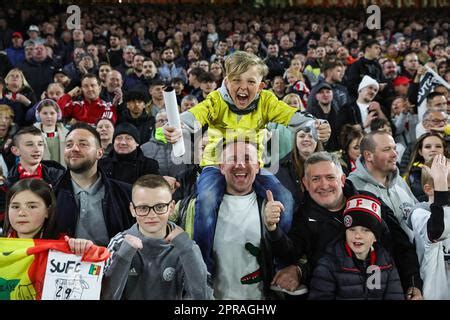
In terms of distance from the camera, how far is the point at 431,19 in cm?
1242

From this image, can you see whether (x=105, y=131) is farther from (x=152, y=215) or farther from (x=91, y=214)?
(x=152, y=215)

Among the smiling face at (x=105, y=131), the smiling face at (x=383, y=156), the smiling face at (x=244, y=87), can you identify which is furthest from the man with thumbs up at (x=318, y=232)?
the smiling face at (x=105, y=131)

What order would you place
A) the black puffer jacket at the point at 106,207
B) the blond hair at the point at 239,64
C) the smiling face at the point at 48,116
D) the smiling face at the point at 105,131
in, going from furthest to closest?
1. the smiling face at the point at 48,116
2. the smiling face at the point at 105,131
3. the blond hair at the point at 239,64
4. the black puffer jacket at the point at 106,207

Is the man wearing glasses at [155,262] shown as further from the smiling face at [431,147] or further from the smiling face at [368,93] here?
the smiling face at [368,93]

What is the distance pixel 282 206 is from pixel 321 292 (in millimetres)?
489

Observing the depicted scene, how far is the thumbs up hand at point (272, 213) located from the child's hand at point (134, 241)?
68 centimetres

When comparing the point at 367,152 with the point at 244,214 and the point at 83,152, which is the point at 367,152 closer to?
the point at 244,214

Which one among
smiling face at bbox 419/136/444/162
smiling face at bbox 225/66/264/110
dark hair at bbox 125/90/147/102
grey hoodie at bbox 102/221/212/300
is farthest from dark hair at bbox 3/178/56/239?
smiling face at bbox 419/136/444/162

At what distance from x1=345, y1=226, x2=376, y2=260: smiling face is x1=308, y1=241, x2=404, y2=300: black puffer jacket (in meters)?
0.03

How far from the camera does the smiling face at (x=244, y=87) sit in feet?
11.3

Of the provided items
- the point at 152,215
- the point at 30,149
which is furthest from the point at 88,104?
the point at 152,215

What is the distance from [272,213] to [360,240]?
482 millimetres

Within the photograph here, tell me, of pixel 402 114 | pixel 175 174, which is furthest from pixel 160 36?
pixel 175 174

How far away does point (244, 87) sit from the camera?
3.47 metres
